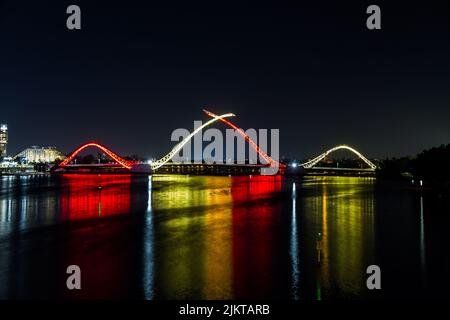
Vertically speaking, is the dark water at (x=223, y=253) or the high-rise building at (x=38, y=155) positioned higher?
the high-rise building at (x=38, y=155)

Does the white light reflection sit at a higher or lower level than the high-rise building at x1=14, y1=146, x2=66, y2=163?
lower

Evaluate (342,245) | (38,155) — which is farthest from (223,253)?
(38,155)

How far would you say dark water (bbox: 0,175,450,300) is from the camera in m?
9.16

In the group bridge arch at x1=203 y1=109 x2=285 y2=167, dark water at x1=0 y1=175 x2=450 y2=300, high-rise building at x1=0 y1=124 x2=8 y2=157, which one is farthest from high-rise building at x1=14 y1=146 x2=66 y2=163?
dark water at x1=0 y1=175 x2=450 y2=300

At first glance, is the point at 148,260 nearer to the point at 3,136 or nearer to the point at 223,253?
Answer: the point at 223,253

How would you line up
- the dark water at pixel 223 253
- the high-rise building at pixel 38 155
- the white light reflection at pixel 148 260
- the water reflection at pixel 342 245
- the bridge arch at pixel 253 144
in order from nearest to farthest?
the white light reflection at pixel 148 260 < the dark water at pixel 223 253 < the water reflection at pixel 342 245 < the bridge arch at pixel 253 144 < the high-rise building at pixel 38 155

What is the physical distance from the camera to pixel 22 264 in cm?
1144

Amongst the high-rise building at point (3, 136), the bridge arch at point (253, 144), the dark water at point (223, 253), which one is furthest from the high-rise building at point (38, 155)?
the dark water at point (223, 253)

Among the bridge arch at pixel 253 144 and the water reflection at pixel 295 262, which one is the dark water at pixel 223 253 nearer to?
the water reflection at pixel 295 262

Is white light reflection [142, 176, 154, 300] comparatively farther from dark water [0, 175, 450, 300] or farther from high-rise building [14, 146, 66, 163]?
high-rise building [14, 146, 66, 163]

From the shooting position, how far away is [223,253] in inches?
498

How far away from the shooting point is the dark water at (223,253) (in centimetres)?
916
